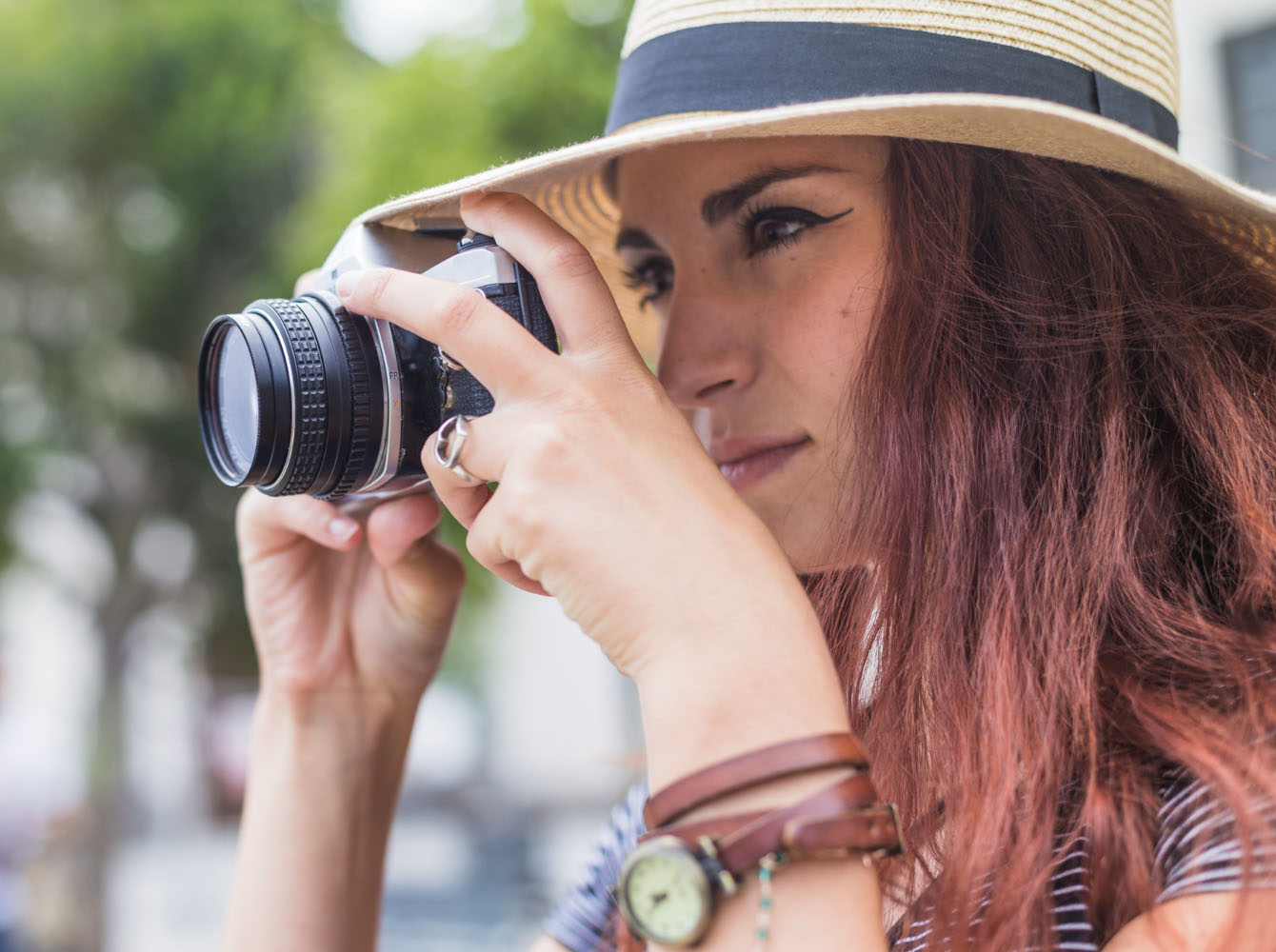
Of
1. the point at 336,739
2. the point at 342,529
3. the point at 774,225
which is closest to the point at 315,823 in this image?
the point at 336,739

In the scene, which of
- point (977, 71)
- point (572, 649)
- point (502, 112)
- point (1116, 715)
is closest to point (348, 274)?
point (977, 71)

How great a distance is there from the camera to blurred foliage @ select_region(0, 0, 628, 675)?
5953mm

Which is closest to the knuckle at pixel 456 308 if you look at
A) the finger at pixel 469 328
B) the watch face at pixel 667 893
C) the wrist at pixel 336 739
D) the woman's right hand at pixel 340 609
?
the finger at pixel 469 328

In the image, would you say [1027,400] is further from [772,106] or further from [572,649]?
[572,649]

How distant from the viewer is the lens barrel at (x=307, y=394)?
105 cm

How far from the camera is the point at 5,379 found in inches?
238

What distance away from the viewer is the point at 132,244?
20.2 ft

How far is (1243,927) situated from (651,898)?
38 cm

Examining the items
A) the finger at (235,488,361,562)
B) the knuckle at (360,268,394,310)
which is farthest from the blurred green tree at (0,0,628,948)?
the knuckle at (360,268,394,310)

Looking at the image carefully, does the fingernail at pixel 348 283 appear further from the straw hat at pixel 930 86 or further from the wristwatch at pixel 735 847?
the wristwatch at pixel 735 847

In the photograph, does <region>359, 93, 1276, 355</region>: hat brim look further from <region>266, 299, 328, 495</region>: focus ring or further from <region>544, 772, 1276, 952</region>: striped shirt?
<region>544, 772, 1276, 952</region>: striped shirt

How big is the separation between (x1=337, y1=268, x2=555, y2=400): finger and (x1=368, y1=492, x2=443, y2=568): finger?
1.17 feet

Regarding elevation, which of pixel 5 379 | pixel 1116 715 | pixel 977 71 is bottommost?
pixel 1116 715

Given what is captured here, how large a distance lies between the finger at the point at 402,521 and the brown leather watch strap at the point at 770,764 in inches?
23.7
